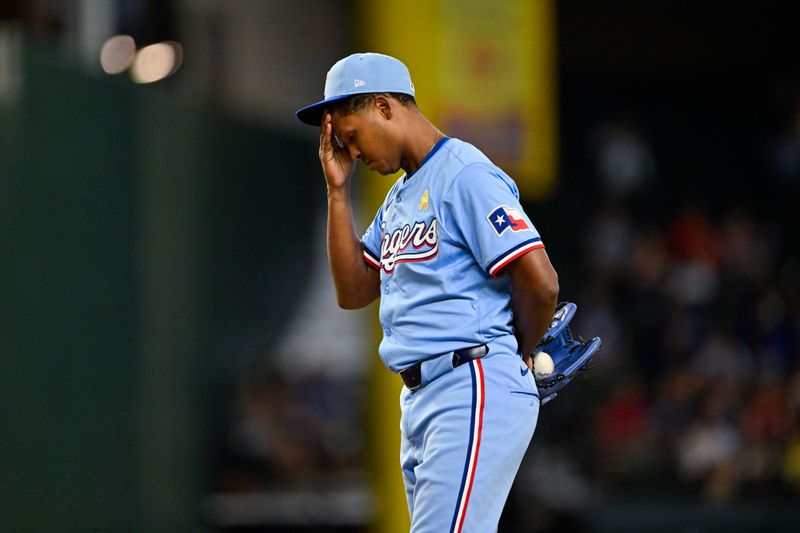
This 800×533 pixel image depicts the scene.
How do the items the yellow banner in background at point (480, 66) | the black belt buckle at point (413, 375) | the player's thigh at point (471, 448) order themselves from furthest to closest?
the yellow banner in background at point (480, 66) < the black belt buckle at point (413, 375) < the player's thigh at point (471, 448)

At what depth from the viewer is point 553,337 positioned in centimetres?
370

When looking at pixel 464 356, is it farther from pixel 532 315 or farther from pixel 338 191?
pixel 338 191

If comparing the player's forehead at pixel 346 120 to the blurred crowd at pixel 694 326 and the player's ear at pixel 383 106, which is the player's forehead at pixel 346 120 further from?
the blurred crowd at pixel 694 326

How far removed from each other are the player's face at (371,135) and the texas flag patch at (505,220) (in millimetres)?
374

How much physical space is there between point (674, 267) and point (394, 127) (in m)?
9.44

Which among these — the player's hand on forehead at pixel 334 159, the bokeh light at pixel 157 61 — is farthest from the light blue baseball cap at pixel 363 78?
the bokeh light at pixel 157 61

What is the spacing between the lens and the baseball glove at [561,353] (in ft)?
12.0

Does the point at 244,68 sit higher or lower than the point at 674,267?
higher

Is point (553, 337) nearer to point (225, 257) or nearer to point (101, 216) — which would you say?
point (101, 216)

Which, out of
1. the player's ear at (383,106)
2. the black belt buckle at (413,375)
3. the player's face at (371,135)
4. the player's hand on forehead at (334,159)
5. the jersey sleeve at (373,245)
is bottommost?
the black belt buckle at (413,375)

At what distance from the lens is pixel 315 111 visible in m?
3.58

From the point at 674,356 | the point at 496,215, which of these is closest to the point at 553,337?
the point at 496,215

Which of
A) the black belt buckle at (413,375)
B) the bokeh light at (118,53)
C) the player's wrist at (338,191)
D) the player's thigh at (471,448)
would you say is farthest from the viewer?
the bokeh light at (118,53)

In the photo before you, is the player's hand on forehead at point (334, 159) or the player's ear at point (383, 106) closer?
the player's ear at point (383, 106)
